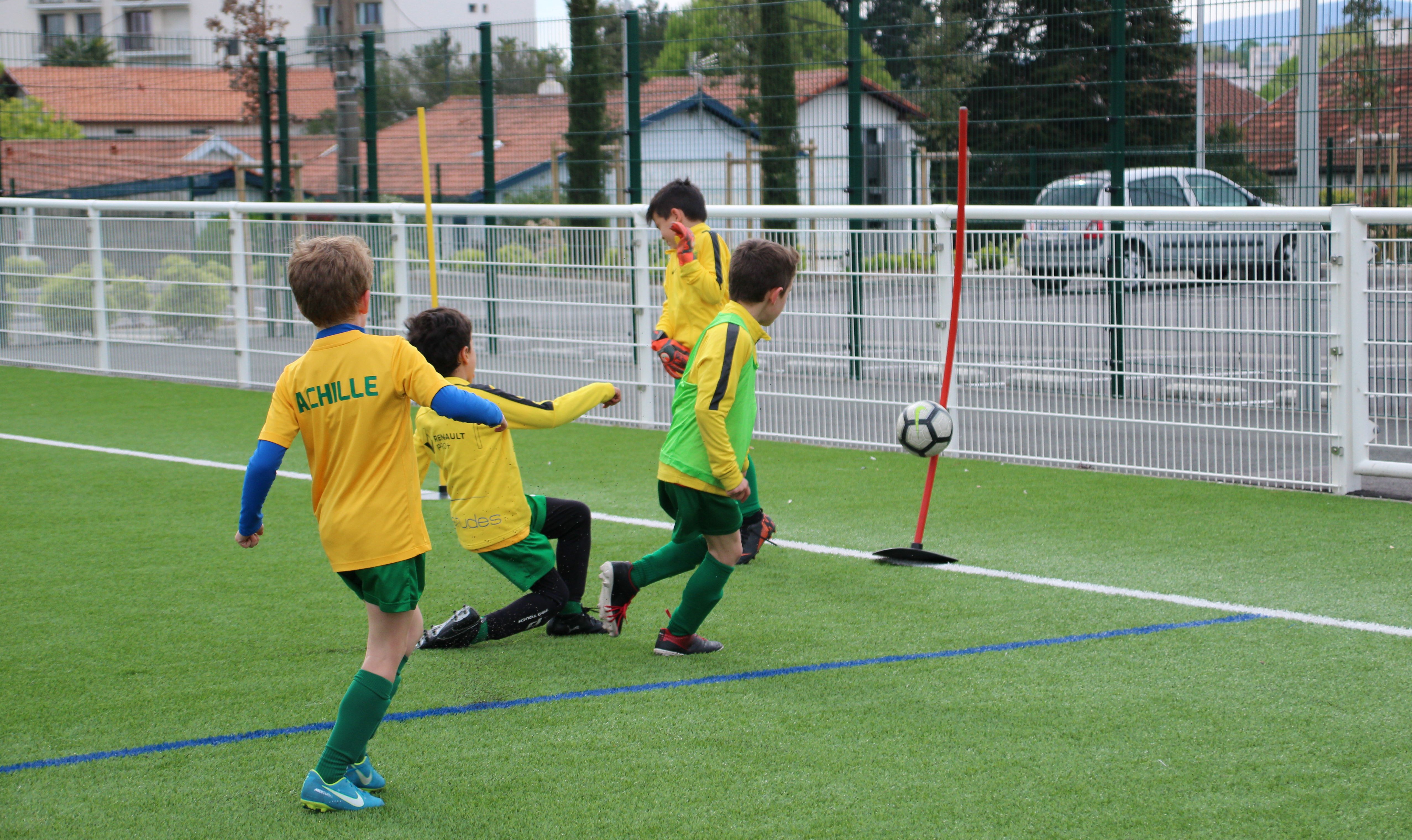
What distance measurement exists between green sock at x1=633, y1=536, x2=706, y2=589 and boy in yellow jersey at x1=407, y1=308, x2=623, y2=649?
0.30m

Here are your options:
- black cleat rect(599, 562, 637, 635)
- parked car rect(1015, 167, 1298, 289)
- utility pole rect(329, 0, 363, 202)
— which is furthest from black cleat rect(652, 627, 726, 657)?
utility pole rect(329, 0, 363, 202)

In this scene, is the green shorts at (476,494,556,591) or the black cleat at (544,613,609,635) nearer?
the green shorts at (476,494,556,591)

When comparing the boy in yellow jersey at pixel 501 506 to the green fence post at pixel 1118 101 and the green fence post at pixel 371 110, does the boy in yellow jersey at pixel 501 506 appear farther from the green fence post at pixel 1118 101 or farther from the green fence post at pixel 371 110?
the green fence post at pixel 371 110

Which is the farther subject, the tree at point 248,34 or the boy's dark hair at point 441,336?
the tree at point 248,34

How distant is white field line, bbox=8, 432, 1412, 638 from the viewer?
459cm

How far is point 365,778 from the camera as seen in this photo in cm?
338

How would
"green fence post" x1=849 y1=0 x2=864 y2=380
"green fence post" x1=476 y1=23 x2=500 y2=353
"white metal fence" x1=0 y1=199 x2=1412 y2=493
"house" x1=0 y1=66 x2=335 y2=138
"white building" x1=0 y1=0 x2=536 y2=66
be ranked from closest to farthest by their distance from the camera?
1. "white metal fence" x1=0 y1=199 x2=1412 y2=493
2. "green fence post" x1=849 y1=0 x2=864 y2=380
3. "green fence post" x1=476 y1=23 x2=500 y2=353
4. "house" x1=0 y1=66 x2=335 y2=138
5. "white building" x1=0 y1=0 x2=536 y2=66

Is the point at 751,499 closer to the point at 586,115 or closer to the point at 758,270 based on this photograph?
the point at 758,270

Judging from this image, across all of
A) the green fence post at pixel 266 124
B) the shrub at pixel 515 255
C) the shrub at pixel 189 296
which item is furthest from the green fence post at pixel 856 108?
the green fence post at pixel 266 124

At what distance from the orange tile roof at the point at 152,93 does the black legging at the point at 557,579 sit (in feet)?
40.0

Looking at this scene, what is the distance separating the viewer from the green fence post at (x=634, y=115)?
11.9 m

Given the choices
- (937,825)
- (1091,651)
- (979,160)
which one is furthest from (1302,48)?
(937,825)

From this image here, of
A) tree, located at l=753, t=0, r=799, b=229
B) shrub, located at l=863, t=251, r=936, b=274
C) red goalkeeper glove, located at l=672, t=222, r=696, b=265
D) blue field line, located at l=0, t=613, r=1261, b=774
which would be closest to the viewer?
blue field line, located at l=0, t=613, r=1261, b=774

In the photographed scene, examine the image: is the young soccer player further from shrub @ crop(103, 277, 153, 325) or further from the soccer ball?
shrub @ crop(103, 277, 153, 325)
